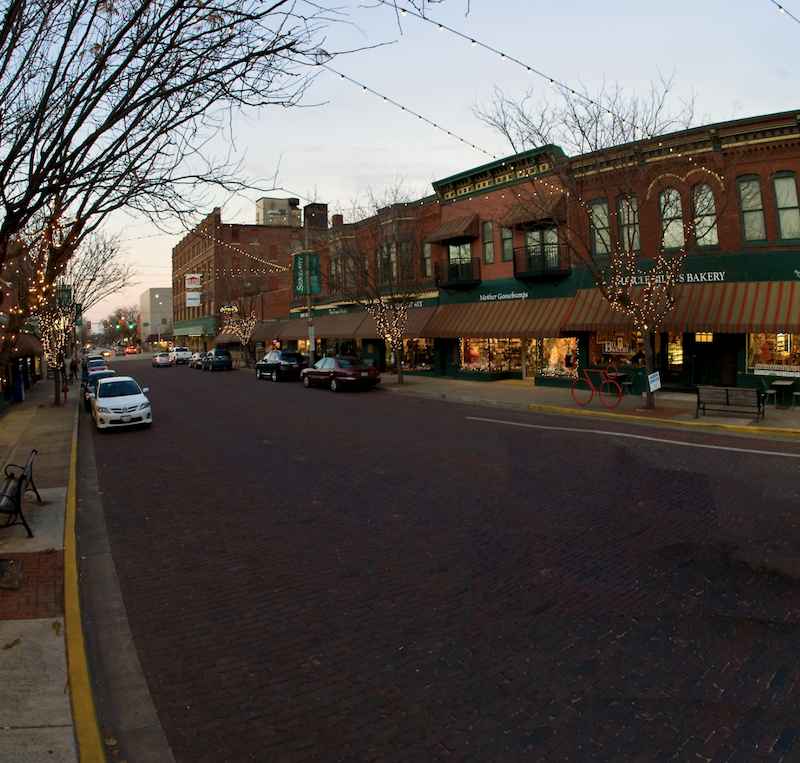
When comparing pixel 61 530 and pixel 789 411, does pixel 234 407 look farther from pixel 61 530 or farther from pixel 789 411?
pixel 789 411

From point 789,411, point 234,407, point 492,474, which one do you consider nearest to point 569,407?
point 789,411

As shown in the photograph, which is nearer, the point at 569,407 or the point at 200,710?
the point at 200,710

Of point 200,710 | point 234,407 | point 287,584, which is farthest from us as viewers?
point 234,407

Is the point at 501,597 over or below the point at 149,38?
below

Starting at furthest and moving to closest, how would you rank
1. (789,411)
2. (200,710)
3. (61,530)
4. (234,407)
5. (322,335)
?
(322,335), (234,407), (789,411), (61,530), (200,710)

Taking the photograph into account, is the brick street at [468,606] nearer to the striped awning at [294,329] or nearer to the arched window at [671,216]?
the arched window at [671,216]

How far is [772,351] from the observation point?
17891 millimetres

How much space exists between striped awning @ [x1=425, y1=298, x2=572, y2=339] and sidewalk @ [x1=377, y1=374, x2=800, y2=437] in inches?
86.3

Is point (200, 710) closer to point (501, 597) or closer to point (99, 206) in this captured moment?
point (501, 597)

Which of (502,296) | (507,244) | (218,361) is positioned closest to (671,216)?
(507,244)

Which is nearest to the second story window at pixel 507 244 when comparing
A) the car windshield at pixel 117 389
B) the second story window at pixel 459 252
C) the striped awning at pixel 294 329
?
the second story window at pixel 459 252

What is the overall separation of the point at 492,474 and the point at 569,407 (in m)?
8.64

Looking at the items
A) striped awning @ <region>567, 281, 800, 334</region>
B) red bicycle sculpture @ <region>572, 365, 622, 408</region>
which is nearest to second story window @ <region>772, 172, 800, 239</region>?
striped awning @ <region>567, 281, 800, 334</region>

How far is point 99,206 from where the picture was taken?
7.28 meters
